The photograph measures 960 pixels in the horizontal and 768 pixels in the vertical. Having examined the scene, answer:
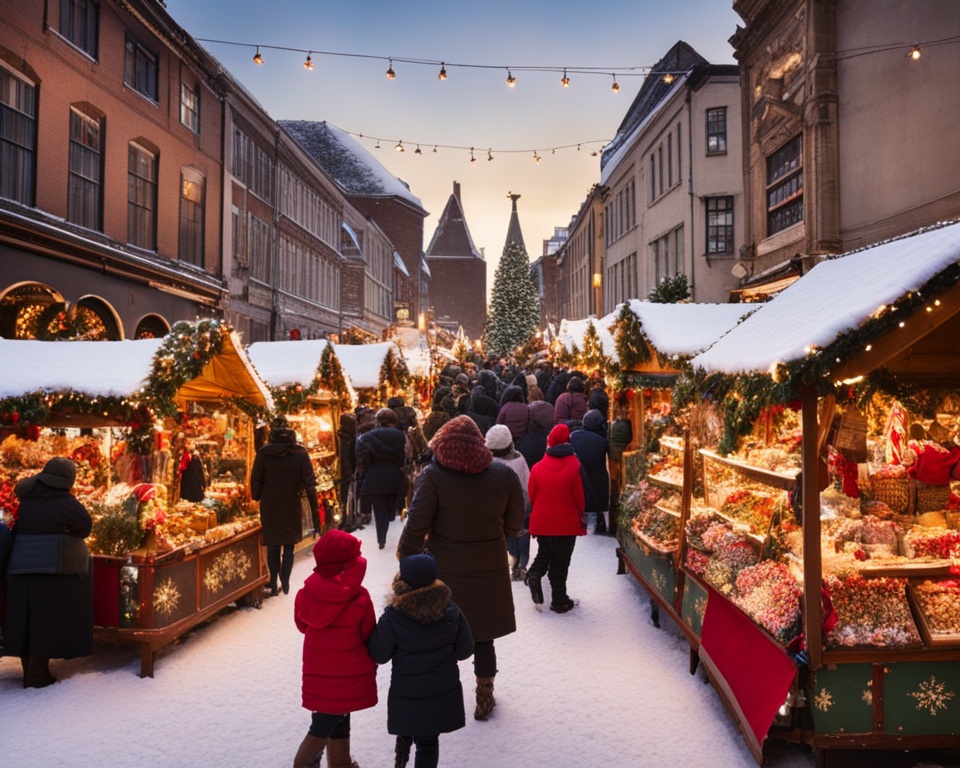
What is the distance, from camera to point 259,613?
763 centimetres

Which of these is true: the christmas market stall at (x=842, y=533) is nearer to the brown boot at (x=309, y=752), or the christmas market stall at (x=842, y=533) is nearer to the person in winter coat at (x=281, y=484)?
the brown boot at (x=309, y=752)

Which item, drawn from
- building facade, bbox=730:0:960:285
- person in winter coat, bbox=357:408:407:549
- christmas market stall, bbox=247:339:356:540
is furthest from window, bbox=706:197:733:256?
person in winter coat, bbox=357:408:407:549

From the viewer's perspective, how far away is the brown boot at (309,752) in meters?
4.16

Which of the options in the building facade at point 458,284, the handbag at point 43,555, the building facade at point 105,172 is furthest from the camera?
the building facade at point 458,284

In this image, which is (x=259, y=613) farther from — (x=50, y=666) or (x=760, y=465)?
(x=760, y=465)

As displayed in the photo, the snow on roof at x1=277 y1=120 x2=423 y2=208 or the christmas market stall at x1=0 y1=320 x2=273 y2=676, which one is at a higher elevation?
the snow on roof at x1=277 y1=120 x2=423 y2=208

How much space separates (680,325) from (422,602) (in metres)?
7.85

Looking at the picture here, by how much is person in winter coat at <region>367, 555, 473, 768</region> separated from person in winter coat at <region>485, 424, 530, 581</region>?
92.2 inches

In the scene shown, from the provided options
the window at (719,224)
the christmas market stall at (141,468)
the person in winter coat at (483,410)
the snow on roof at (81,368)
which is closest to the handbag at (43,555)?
the christmas market stall at (141,468)

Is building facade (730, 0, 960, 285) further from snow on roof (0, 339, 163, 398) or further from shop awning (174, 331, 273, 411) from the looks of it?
snow on roof (0, 339, 163, 398)

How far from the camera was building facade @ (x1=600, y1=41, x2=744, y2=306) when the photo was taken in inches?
969

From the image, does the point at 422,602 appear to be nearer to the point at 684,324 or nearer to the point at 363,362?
the point at 684,324

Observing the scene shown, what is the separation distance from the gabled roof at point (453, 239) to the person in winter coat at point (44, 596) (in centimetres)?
8104

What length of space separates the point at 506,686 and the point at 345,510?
6.33m
